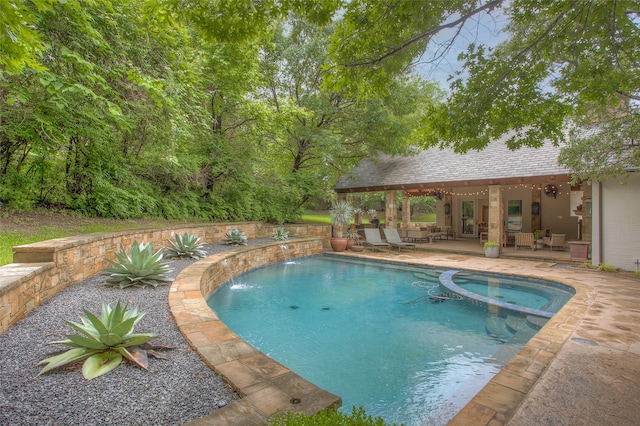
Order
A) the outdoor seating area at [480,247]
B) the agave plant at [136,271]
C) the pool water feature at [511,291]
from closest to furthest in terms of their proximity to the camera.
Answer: the agave plant at [136,271], the pool water feature at [511,291], the outdoor seating area at [480,247]

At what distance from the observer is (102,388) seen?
2377 millimetres

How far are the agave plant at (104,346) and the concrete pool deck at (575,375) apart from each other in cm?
265

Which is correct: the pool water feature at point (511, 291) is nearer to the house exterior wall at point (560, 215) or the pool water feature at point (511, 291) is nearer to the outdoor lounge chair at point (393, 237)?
the outdoor lounge chair at point (393, 237)

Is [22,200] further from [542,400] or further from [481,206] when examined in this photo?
[481,206]

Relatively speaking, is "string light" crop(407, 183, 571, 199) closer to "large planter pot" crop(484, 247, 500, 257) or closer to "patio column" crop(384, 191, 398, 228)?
"patio column" crop(384, 191, 398, 228)

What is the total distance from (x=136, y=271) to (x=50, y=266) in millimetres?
1077

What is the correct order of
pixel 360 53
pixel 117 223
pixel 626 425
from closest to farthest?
pixel 626 425, pixel 360 53, pixel 117 223

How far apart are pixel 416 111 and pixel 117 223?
12.5 metres

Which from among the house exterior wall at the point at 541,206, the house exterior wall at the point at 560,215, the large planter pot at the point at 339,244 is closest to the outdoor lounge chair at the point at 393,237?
the large planter pot at the point at 339,244

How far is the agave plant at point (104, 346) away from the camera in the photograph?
2631mm

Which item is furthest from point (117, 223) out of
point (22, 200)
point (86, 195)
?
point (22, 200)

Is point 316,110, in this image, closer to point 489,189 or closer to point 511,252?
point 489,189

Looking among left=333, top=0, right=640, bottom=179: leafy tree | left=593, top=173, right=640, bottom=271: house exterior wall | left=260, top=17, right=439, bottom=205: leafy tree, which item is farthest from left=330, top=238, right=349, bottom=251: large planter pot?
left=333, top=0, right=640, bottom=179: leafy tree

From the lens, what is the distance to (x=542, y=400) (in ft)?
8.95
